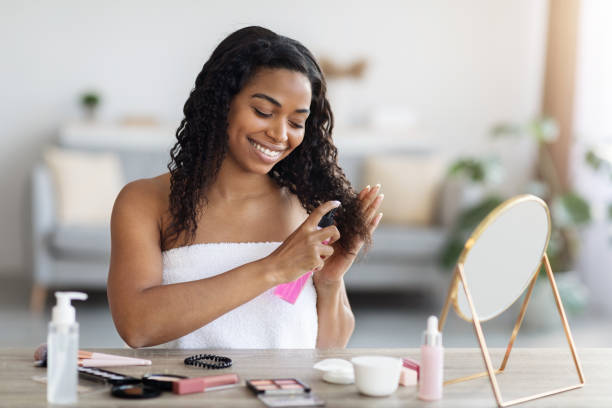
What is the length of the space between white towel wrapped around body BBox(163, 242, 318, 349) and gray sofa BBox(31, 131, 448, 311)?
8.99ft

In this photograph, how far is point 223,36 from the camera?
5.14 m

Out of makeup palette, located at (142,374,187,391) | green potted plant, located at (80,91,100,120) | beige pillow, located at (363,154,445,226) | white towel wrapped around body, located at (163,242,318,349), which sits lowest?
makeup palette, located at (142,374,187,391)

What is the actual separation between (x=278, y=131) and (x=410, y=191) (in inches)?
127

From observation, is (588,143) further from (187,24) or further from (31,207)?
(31,207)

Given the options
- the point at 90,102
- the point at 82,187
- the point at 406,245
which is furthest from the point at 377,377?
the point at 90,102

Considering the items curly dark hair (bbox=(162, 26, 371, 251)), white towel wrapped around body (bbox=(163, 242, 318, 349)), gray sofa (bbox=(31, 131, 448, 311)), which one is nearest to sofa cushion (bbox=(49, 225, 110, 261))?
gray sofa (bbox=(31, 131, 448, 311))

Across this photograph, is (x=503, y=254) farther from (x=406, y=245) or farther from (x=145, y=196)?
(x=406, y=245)

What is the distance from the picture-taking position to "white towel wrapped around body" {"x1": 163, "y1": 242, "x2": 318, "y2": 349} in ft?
4.78

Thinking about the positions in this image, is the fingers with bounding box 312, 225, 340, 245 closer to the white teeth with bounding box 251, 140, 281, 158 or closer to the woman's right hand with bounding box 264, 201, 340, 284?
the woman's right hand with bounding box 264, 201, 340, 284

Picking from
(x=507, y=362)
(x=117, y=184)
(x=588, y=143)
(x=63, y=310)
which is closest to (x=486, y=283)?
(x=507, y=362)

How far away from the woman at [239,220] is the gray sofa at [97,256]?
8.78 feet

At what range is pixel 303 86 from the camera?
4.78 feet

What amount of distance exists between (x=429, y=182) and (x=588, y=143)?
0.89 meters

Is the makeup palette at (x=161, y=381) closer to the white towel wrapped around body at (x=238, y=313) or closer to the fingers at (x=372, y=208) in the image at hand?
the white towel wrapped around body at (x=238, y=313)
